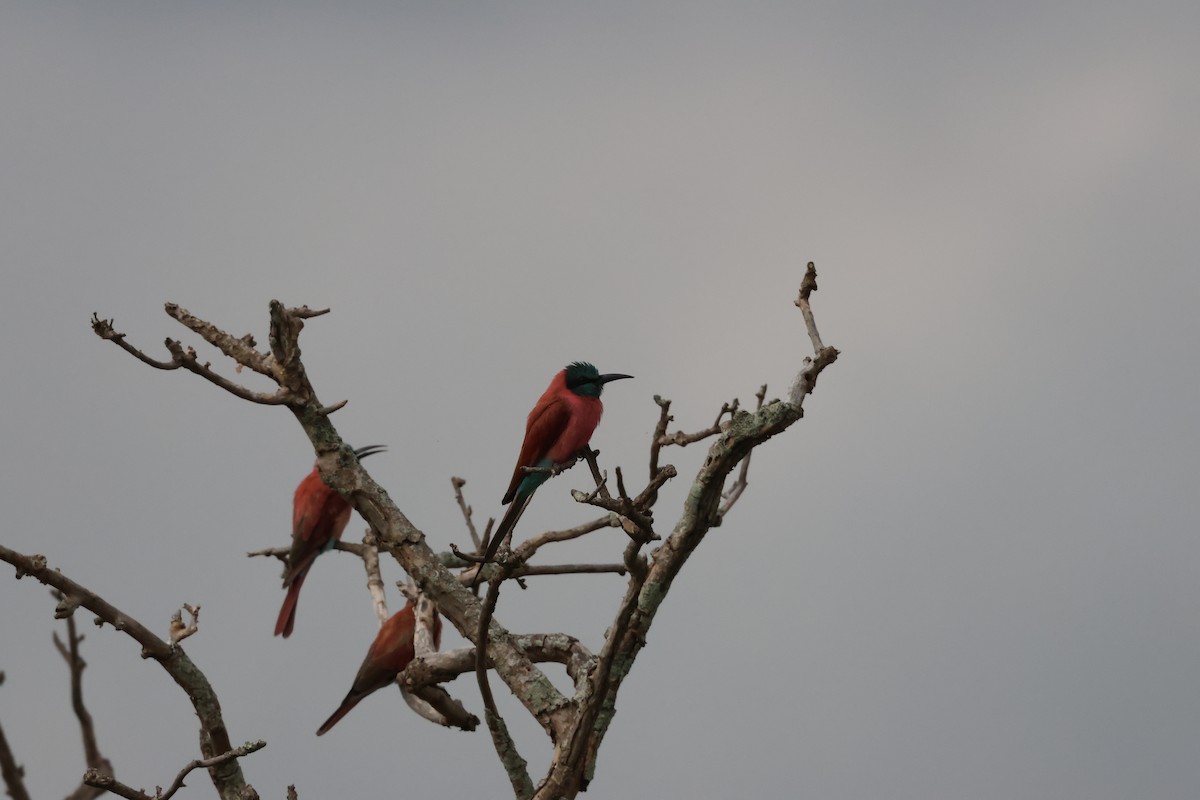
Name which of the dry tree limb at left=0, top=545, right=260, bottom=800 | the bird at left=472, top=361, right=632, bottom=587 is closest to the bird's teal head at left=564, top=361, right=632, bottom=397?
the bird at left=472, top=361, right=632, bottom=587

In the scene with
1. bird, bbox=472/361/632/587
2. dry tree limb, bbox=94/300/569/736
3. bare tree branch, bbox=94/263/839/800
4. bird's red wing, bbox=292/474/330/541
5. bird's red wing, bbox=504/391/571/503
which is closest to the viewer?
bare tree branch, bbox=94/263/839/800

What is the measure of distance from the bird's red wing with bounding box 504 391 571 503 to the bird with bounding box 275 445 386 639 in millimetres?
1803

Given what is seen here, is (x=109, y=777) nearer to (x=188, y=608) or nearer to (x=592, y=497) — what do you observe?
(x=188, y=608)

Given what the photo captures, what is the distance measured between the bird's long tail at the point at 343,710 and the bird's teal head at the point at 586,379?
232 centimetres

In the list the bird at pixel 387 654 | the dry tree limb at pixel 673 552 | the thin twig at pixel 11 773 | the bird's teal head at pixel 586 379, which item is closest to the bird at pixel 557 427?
the bird's teal head at pixel 586 379

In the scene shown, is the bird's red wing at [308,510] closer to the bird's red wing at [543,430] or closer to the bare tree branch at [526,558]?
the bird's red wing at [543,430]

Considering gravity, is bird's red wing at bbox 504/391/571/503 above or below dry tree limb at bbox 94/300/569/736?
above

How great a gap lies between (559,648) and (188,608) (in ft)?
5.06

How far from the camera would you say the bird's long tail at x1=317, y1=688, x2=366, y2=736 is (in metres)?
7.70

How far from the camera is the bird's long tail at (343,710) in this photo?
7703mm

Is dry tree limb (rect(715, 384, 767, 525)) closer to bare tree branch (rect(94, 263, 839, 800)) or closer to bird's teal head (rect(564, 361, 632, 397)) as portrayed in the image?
bare tree branch (rect(94, 263, 839, 800))

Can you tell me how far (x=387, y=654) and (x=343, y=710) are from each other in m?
0.73

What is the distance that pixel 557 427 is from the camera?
23.0 feet

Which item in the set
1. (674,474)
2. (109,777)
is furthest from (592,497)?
(109,777)
